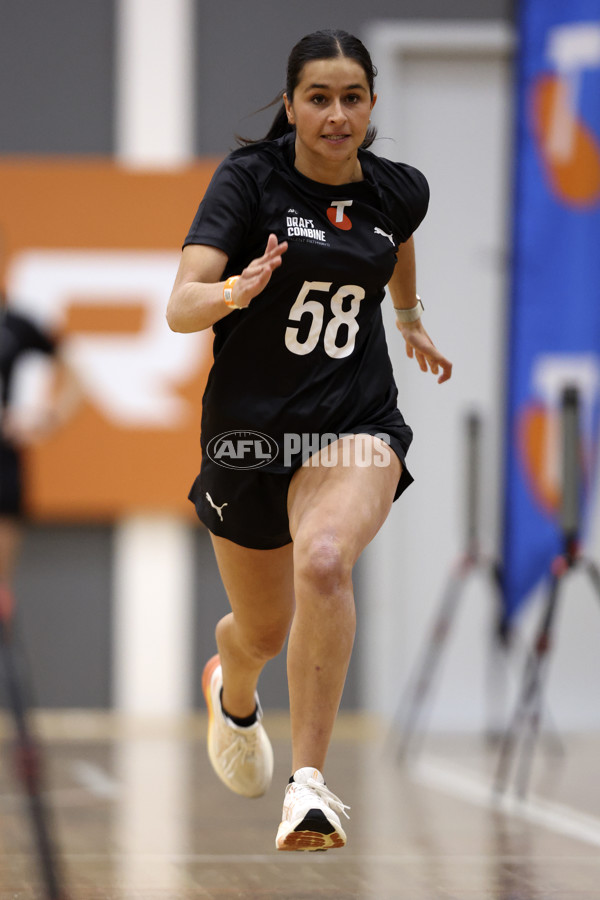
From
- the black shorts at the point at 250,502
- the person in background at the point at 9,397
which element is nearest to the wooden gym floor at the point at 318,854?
the black shorts at the point at 250,502

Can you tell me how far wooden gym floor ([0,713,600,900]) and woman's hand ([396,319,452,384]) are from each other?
1192mm

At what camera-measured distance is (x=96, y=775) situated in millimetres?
5023

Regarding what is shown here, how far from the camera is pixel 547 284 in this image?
19.7ft

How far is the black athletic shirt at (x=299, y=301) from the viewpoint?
2639mm

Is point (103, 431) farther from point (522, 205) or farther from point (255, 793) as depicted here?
point (255, 793)

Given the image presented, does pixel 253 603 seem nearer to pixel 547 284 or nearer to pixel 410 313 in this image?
pixel 410 313

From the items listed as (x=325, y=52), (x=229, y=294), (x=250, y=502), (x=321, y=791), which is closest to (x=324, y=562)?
(x=250, y=502)

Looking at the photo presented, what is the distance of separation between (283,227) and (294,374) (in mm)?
301

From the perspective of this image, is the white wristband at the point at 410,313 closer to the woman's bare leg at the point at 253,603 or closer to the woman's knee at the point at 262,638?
the woman's bare leg at the point at 253,603

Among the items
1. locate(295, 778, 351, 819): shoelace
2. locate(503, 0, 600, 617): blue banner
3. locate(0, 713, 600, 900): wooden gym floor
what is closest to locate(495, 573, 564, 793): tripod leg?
locate(0, 713, 600, 900): wooden gym floor

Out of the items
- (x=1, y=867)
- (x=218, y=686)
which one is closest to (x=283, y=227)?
(x=218, y=686)

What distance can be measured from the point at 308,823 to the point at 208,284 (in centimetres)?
101

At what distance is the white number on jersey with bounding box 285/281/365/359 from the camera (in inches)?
105

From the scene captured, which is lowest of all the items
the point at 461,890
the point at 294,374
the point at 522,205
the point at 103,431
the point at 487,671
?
the point at 487,671
